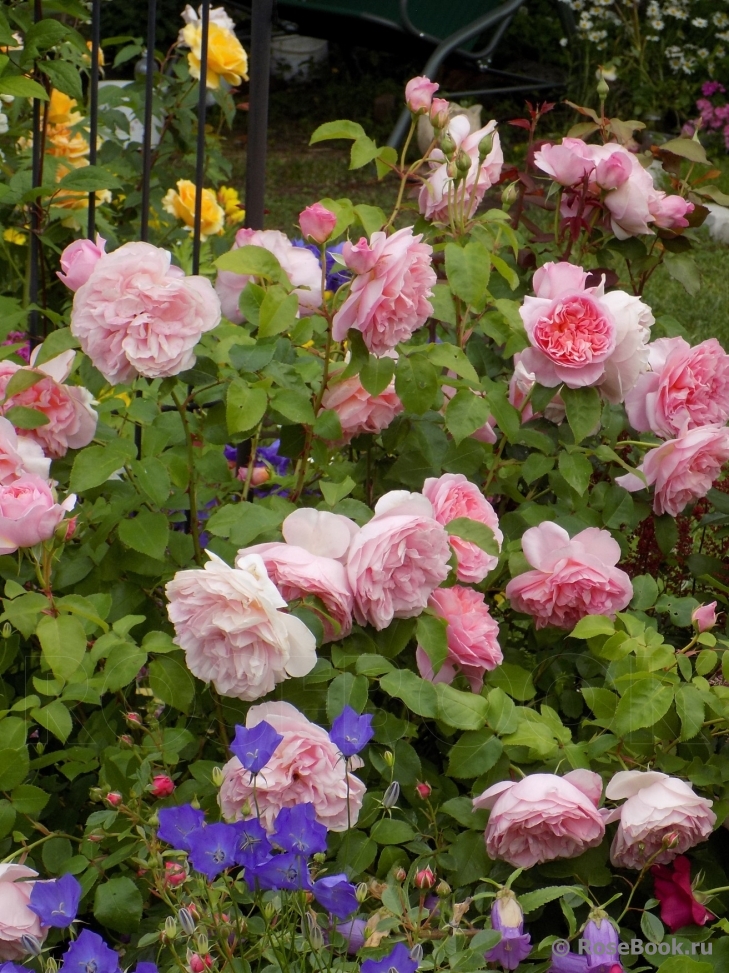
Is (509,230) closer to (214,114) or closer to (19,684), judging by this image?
(19,684)

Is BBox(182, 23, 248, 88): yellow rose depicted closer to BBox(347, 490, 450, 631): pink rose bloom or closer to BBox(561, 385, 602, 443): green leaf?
BBox(561, 385, 602, 443): green leaf

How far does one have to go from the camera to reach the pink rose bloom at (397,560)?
3.23ft

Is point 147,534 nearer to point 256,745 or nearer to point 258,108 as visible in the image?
point 256,745

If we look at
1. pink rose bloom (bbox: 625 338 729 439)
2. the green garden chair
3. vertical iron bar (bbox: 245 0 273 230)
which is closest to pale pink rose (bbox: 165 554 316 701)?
pink rose bloom (bbox: 625 338 729 439)

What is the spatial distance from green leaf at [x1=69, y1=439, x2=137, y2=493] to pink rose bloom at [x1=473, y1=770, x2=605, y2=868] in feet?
1.45

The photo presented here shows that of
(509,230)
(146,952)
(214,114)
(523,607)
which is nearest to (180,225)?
(509,230)

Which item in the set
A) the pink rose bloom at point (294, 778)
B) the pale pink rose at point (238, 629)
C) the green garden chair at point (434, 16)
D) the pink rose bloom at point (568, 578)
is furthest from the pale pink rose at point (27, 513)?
the green garden chair at point (434, 16)

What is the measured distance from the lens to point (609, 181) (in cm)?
132

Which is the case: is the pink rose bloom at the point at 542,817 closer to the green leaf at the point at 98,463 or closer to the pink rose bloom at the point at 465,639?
the pink rose bloom at the point at 465,639

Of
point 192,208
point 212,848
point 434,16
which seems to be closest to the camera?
point 212,848

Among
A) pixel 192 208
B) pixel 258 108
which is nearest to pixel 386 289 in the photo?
pixel 258 108

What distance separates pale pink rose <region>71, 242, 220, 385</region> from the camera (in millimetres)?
1014

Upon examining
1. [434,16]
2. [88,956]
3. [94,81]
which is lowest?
[434,16]

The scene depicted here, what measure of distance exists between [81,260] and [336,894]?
59cm
